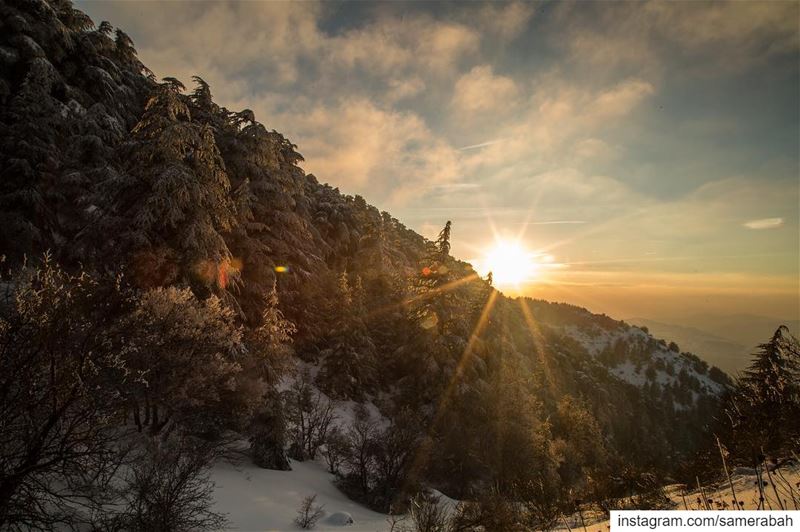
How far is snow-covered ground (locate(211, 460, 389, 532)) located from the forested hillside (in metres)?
1.02

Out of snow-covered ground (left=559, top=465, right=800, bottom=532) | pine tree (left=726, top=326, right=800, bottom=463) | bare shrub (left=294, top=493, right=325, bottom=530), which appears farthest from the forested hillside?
bare shrub (left=294, top=493, right=325, bottom=530)

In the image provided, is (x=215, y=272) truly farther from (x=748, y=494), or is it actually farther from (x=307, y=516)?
(x=748, y=494)

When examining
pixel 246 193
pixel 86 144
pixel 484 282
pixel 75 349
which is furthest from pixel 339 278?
pixel 75 349

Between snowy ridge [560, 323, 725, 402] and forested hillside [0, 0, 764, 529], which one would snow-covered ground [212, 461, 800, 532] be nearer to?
forested hillside [0, 0, 764, 529]

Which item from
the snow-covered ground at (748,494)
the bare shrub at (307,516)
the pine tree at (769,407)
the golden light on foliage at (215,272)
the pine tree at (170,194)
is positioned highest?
the pine tree at (170,194)

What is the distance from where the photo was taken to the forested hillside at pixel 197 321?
604 centimetres

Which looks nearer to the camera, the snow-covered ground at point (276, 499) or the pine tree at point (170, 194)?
the snow-covered ground at point (276, 499)

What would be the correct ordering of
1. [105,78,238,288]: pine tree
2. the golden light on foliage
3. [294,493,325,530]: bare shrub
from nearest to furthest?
[294,493,325,530]: bare shrub → [105,78,238,288]: pine tree → the golden light on foliage

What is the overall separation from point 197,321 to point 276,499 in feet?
21.6

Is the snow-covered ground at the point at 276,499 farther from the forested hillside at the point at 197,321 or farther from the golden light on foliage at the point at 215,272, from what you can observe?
the golden light on foliage at the point at 215,272

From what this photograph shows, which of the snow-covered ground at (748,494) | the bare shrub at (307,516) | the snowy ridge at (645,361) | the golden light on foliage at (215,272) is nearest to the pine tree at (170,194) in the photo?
the golden light on foliage at (215,272)

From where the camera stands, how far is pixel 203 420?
43.2 feet

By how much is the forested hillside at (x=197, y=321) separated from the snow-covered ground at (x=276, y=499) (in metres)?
1.02

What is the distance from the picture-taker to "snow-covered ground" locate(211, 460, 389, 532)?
1007 cm
